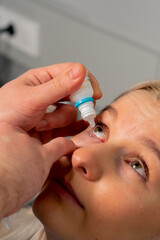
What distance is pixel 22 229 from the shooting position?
1.28 meters

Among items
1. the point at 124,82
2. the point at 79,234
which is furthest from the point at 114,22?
the point at 79,234

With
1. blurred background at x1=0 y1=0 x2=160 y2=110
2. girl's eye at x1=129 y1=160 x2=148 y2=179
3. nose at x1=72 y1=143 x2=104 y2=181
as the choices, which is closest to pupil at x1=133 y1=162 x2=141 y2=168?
girl's eye at x1=129 y1=160 x2=148 y2=179

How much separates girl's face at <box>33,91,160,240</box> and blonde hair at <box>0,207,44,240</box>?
12.9 inches

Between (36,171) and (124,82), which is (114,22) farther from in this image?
(36,171)

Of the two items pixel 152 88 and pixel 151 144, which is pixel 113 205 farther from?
pixel 152 88

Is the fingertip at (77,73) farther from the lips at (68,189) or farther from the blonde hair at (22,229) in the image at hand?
the blonde hair at (22,229)

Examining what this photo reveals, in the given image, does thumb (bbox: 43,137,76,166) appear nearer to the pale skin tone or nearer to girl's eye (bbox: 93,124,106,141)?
the pale skin tone

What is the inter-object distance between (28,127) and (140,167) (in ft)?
1.05

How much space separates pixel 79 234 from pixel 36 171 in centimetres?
19

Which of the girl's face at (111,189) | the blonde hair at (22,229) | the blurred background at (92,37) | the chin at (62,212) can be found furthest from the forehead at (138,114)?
the blurred background at (92,37)

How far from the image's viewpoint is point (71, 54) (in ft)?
6.84

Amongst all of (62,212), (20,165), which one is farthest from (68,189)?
(20,165)

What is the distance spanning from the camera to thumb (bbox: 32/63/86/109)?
2.95ft

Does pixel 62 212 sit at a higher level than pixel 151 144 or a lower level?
lower
